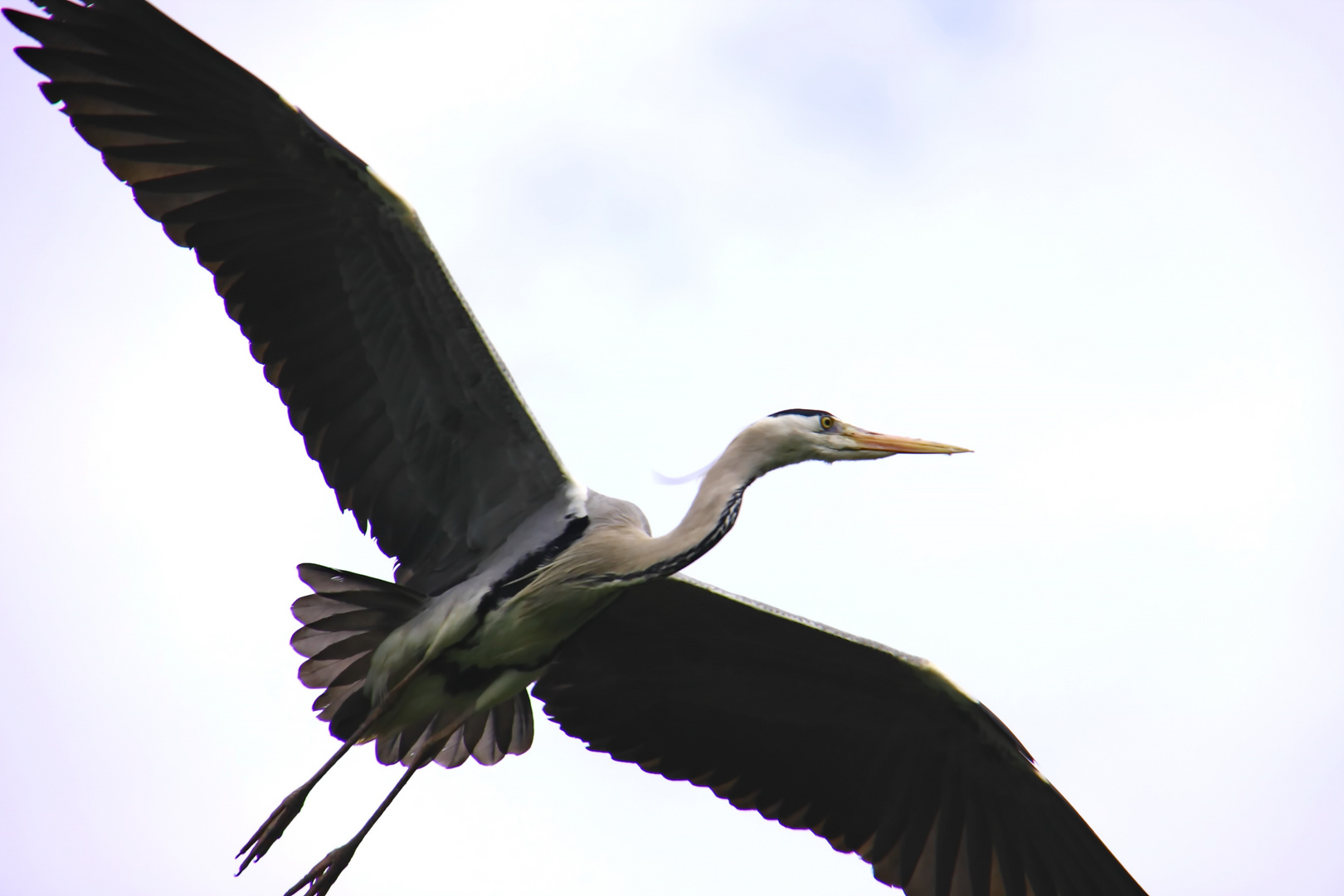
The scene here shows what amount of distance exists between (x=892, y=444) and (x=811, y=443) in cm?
40

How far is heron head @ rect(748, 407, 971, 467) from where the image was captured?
23.9ft

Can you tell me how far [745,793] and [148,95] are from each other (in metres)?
4.45

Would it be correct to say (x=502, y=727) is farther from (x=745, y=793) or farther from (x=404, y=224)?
(x=404, y=224)

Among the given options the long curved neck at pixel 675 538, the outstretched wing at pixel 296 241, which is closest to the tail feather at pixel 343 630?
the outstretched wing at pixel 296 241

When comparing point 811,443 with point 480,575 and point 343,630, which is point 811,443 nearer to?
point 480,575

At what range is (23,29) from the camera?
6891 mm

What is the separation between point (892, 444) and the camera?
24.6 ft

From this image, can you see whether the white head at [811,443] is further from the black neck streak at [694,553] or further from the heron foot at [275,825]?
the heron foot at [275,825]

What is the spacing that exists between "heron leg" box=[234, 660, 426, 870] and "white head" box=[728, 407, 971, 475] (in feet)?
5.89

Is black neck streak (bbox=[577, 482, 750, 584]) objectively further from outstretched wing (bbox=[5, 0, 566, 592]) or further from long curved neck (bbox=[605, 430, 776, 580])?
outstretched wing (bbox=[5, 0, 566, 592])

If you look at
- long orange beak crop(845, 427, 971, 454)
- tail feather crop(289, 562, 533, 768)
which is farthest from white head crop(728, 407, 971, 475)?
tail feather crop(289, 562, 533, 768)

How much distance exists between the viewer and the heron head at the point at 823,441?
7297mm

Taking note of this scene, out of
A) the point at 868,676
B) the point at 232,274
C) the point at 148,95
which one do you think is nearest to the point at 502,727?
the point at 868,676

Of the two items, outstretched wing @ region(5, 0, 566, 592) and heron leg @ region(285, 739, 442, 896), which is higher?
outstretched wing @ region(5, 0, 566, 592)
